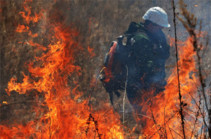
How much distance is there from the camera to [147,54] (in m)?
5.02

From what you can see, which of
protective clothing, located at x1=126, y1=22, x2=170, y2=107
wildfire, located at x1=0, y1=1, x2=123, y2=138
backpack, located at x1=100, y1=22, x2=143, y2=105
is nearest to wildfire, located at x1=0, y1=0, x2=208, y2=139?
wildfire, located at x1=0, y1=1, x2=123, y2=138

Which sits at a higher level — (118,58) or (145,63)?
(118,58)

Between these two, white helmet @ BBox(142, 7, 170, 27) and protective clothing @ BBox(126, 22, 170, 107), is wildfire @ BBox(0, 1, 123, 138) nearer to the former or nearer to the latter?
protective clothing @ BBox(126, 22, 170, 107)

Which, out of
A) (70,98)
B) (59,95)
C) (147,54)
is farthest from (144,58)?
(59,95)

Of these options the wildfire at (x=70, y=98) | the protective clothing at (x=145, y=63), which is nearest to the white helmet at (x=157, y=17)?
the protective clothing at (x=145, y=63)

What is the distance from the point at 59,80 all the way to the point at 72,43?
1.65 metres

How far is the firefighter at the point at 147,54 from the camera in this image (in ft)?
16.5

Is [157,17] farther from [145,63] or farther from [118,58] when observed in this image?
[118,58]

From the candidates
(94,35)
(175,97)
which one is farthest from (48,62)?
(175,97)

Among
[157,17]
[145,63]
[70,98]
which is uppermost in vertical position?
[157,17]

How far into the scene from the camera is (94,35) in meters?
8.05

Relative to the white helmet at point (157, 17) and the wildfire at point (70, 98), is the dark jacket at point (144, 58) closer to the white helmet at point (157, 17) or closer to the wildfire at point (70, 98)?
the white helmet at point (157, 17)

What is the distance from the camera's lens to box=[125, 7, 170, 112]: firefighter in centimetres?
503

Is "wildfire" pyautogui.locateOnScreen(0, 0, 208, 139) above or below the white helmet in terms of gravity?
below
